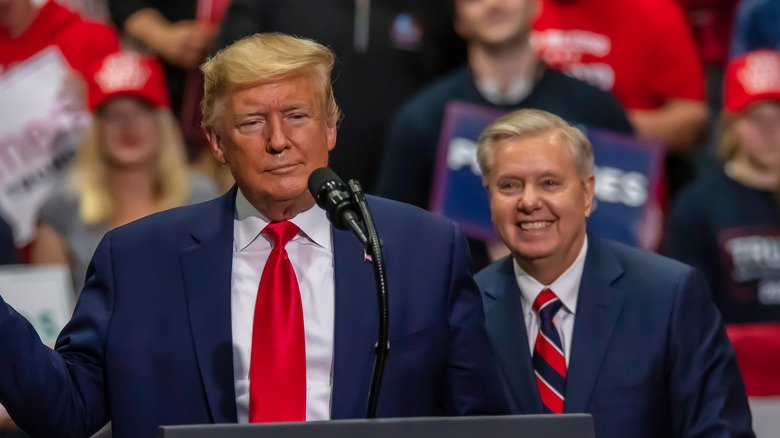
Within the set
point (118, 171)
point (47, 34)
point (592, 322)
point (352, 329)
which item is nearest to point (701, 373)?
point (592, 322)

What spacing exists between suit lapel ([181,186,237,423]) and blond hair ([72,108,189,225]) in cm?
193

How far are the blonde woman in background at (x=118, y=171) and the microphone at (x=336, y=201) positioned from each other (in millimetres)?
2292

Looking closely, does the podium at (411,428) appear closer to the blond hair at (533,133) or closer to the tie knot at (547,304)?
the tie knot at (547,304)

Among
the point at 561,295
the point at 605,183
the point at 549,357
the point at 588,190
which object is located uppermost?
the point at 588,190

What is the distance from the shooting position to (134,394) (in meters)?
1.85

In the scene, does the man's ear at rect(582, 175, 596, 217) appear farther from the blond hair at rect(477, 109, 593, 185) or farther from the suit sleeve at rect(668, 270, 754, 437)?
the suit sleeve at rect(668, 270, 754, 437)

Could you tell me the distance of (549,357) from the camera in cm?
234

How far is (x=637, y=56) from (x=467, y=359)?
2406 millimetres

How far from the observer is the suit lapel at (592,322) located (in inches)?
89.6

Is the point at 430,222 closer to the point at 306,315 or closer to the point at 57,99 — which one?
the point at 306,315

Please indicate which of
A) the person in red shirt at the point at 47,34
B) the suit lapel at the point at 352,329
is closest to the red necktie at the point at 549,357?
the suit lapel at the point at 352,329

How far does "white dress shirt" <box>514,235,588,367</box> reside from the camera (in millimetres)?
2387

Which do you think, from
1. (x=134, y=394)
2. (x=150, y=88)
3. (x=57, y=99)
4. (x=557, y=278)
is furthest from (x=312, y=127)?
(x=57, y=99)

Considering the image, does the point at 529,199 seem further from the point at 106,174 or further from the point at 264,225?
the point at 106,174
